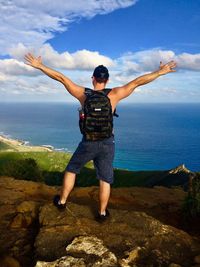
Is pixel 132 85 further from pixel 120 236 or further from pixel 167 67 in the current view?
pixel 120 236

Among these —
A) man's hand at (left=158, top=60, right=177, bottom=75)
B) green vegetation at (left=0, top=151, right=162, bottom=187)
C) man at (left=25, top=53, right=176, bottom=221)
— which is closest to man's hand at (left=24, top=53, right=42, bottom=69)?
man at (left=25, top=53, right=176, bottom=221)

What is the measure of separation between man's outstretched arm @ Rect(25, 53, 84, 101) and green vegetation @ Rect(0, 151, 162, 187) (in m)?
11.4

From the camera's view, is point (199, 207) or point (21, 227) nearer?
point (21, 227)

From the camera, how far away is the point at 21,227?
776cm

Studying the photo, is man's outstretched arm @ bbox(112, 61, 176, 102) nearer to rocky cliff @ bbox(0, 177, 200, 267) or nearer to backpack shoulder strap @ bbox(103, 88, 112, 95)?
backpack shoulder strap @ bbox(103, 88, 112, 95)

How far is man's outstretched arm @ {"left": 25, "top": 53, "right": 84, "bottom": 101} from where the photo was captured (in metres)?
7.12

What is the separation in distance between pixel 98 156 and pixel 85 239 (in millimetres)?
1864

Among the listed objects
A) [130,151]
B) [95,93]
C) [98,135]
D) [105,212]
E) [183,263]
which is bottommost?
[130,151]

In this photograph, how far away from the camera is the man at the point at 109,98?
7145mm

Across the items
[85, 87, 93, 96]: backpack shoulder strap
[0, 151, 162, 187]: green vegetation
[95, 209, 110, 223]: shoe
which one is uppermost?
[85, 87, 93, 96]: backpack shoulder strap

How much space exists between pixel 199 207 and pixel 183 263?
3.61 meters

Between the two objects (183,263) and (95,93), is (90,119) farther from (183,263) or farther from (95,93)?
(183,263)

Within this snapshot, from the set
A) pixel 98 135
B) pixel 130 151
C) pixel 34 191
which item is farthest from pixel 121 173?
pixel 130 151

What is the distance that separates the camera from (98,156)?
7484 millimetres
